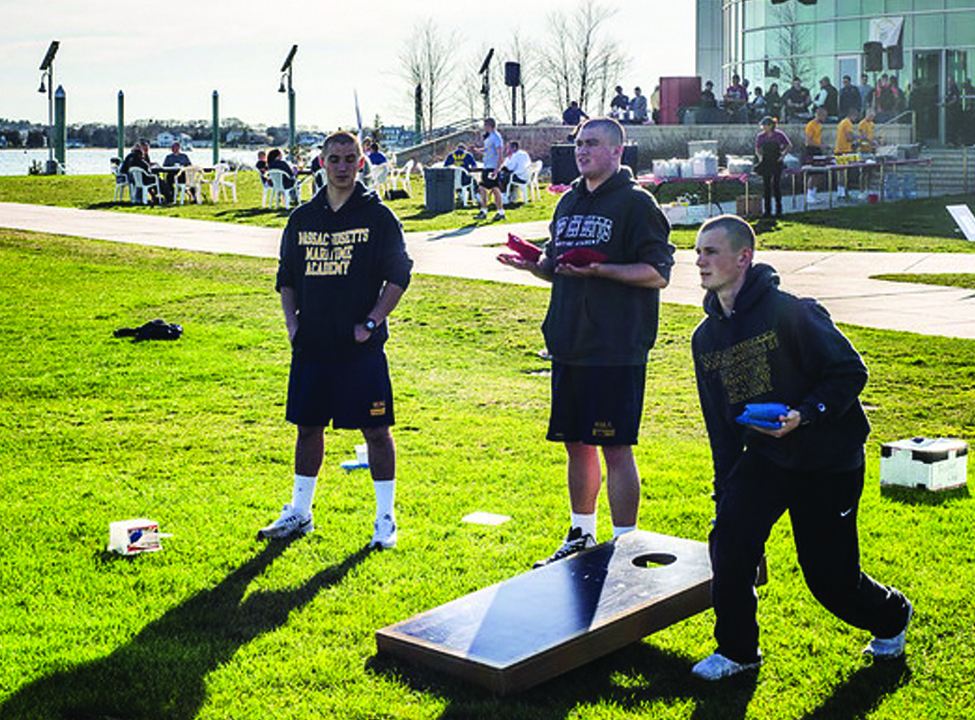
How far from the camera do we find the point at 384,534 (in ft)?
21.8

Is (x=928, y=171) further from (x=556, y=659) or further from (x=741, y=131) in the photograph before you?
(x=556, y=659)

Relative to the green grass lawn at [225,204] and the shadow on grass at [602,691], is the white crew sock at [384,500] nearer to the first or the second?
the shadow on grass at [602,691]

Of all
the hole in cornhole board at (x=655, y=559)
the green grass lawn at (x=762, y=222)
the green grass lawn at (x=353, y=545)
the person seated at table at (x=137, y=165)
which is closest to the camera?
the green grass lawn at (x=353, y=545)

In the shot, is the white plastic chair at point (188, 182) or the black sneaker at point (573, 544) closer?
the black sneaker at point (573, 544)

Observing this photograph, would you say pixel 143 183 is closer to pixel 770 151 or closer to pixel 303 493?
pixel 770 151

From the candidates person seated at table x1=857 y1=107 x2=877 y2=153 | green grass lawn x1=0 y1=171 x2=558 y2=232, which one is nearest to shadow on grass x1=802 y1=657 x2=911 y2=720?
green grass lawn x1=0 y1=171 x2=558 y2=232

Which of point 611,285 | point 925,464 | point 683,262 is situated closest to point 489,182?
point 683,262

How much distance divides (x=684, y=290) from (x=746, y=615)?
1188 centimetres

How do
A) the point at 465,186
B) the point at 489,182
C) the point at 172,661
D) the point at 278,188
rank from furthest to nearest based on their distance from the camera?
the point at 465,186 < the point at 278,188 < the point at 489,182 < the point at 172,661

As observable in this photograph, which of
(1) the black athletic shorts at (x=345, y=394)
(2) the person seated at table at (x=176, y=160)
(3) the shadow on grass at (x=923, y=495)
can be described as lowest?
(3) the shadow on grass at (x=923, y=495)

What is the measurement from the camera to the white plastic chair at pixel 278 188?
31516 mm

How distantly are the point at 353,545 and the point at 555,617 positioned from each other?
1.89 meters

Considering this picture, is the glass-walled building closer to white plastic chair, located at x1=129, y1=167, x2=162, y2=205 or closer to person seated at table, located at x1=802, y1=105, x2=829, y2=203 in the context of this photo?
person seated at table, located at x1=802, y1=105, x2=829, y2=203

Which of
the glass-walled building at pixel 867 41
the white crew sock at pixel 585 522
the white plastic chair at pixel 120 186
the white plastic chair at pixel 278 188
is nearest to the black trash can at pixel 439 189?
the white plastic chair at pixel 278 188
